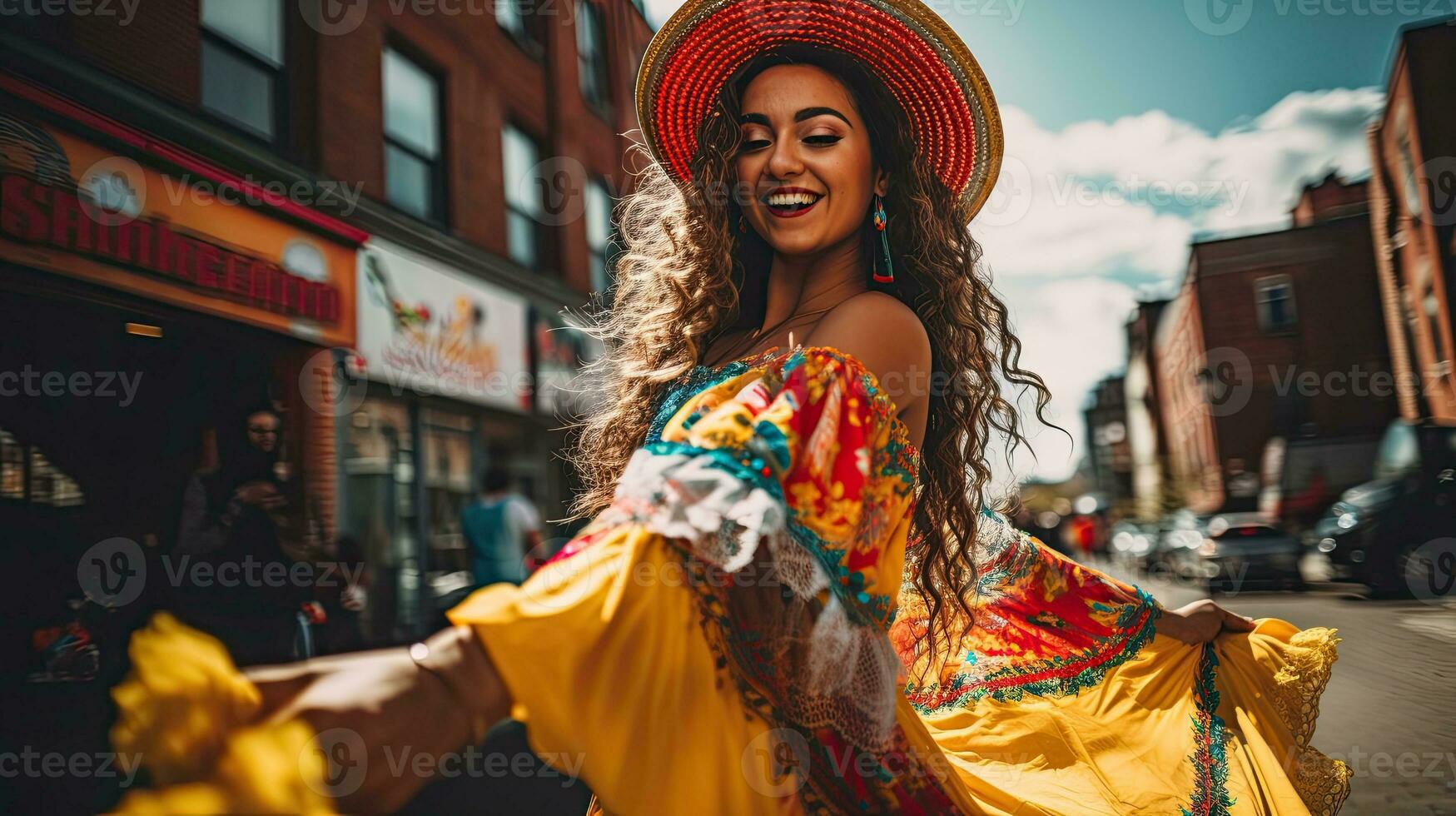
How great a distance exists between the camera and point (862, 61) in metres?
1.90

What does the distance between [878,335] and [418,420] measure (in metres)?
9.25

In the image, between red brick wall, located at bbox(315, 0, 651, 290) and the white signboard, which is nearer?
red brick wall, located at bbox(315, 0, 651, 290)

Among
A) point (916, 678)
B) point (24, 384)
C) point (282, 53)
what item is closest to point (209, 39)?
point (282, 53)

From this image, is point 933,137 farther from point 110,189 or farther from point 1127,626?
point 110,189

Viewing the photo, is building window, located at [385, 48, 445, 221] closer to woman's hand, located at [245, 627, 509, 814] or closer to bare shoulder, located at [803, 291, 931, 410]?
bare shoulder, located at [803, 291, 931, 410]

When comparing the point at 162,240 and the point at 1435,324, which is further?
the point at 1435,324

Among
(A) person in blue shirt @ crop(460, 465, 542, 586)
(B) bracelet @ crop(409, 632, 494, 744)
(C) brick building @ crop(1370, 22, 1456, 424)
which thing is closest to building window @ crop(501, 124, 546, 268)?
(A) person in blue shirt @ crop(460, 465, 542, 586)

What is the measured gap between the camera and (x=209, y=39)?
7.47 metres

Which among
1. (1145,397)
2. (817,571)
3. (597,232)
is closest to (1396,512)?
(817,571)

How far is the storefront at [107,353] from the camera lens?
15.8 feet

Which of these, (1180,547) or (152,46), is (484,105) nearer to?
(152,46)

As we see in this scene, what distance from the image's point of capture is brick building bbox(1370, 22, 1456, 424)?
24.9 ft

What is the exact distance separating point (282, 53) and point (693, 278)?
818cm

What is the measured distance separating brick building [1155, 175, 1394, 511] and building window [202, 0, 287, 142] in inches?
767
